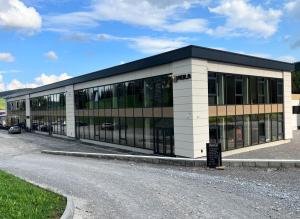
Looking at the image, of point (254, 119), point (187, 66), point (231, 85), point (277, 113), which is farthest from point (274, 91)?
point (187, 66)

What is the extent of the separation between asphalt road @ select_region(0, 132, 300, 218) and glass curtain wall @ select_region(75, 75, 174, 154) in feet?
21.9

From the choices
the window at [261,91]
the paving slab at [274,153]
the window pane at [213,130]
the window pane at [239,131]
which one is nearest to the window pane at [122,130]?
the window pane at [213,130]

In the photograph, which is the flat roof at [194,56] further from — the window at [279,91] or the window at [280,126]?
the window at [280,126]

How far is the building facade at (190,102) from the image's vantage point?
21.4 meters

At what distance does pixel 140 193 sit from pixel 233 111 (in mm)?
13802

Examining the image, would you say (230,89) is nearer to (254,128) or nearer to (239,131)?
(239,131)

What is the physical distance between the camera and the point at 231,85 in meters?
24.0

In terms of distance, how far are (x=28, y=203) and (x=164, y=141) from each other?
15.3 m

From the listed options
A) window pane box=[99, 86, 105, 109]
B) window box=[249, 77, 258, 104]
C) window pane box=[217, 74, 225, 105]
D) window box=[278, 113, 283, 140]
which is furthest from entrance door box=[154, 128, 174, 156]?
window box=[278, 113, 283, 140]

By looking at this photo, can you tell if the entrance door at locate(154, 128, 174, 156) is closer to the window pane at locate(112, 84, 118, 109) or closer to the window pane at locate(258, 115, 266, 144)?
the window pane at locate(112, 84, 118, 109)

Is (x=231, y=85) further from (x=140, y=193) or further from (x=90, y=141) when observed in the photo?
(x=90, y=141)

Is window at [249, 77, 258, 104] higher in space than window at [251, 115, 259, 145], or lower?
higher

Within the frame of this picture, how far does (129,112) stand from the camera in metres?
28.0

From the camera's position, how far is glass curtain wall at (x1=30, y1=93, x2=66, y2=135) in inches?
1697
